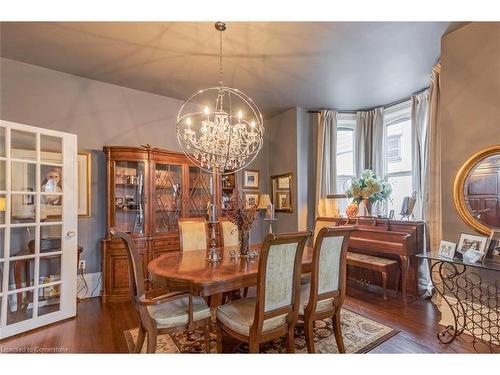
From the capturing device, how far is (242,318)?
6.20 ft

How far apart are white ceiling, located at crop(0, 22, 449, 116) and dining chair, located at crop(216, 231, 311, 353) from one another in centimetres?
200

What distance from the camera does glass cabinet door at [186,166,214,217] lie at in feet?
13.6

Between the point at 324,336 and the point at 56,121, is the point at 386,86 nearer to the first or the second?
the point at 324,336

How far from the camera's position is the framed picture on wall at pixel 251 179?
5113mm

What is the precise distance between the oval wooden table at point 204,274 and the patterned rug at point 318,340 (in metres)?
0.67

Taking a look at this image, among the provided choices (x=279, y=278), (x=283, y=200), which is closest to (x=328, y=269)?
(x=279, y=278)

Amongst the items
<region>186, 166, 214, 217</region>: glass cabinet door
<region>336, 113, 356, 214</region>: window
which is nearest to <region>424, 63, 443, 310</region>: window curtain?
<region>336, 113, 356, 214</region>: window

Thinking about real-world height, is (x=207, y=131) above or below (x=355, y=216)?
above

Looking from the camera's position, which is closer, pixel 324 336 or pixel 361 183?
pixel 324 336

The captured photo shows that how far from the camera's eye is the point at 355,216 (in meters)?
3.89

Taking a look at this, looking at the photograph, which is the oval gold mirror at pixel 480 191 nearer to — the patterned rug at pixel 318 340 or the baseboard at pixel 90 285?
the patterned rug at pixel 318 340

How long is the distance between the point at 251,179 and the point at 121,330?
3305 mm
